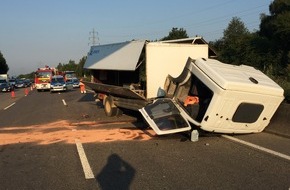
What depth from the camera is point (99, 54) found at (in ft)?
61.3

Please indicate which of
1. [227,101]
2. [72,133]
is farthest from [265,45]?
[227,101]

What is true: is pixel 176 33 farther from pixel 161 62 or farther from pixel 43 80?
pixel 161 62

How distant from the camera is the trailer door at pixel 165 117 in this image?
948 centimetres

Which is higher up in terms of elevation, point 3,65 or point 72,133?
point 72,133

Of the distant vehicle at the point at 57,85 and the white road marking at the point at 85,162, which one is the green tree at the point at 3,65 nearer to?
the distant vehicle at the point at 57,85

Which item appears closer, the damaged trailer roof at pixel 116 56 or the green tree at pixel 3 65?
the damaged trailer roof at pixel 116 56

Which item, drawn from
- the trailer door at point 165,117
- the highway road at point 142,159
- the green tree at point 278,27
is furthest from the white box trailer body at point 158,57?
the green tree at point 278,27

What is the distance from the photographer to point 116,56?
51.9 feet

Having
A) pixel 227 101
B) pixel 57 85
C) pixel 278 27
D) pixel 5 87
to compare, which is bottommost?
pixel 5 87

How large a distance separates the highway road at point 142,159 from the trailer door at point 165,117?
341 millimetres

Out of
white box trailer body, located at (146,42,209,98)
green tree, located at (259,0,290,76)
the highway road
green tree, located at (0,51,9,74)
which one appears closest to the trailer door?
the highway road

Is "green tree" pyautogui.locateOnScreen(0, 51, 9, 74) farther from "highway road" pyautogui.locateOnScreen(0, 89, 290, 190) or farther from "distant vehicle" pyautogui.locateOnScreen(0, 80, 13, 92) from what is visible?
"highway road" pyautogui.locateOnScreen(0, 89, 290, 190)

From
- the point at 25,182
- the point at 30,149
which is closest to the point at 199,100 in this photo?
the point at 30,149

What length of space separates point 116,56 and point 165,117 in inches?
260
